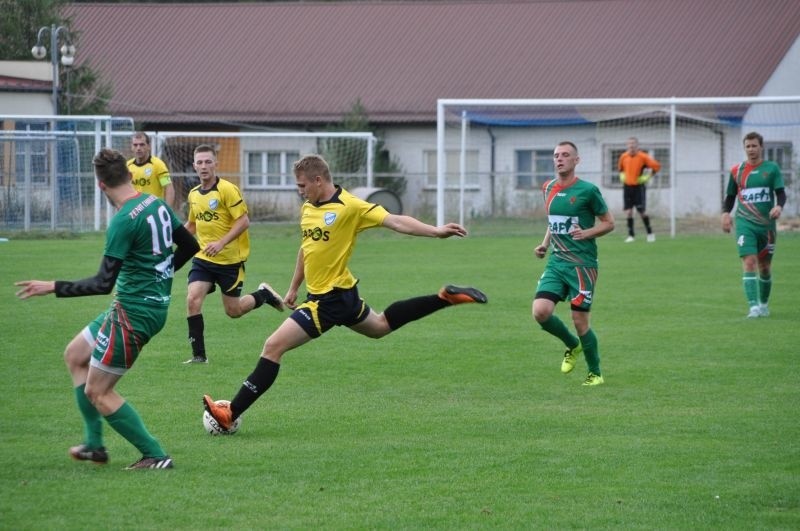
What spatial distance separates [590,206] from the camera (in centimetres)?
1020

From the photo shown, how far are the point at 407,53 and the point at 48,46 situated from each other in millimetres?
12277

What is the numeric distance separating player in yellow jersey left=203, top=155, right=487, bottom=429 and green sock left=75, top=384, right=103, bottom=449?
1033mm

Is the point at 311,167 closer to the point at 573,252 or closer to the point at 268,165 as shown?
the point at 573,252

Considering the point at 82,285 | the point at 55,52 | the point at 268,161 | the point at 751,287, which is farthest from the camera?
the point at 268,161

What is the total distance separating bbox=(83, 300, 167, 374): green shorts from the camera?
6875mm

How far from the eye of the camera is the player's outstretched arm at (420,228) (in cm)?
772

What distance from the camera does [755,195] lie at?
47.0 ft

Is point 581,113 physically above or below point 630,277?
above

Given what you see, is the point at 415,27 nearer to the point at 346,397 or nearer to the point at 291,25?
the point at 291,25

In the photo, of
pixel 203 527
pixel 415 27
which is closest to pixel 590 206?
pixel 203 527

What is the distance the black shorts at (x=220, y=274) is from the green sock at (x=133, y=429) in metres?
4.45

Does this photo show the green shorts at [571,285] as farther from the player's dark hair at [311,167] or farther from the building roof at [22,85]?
the building roof at [22,85]

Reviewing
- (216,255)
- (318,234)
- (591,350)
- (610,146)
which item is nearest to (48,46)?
(610,146)

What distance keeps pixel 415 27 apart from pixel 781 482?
35.8 metres
